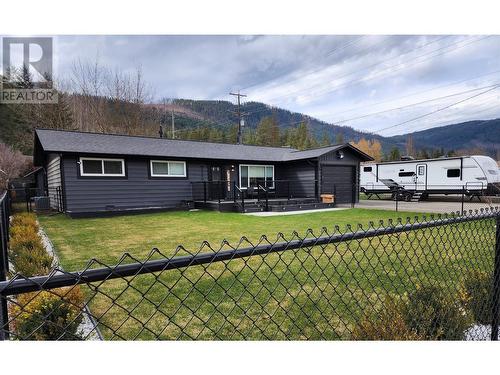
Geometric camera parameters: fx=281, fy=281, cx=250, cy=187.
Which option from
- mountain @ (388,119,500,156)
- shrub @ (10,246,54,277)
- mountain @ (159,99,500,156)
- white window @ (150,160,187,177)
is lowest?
shrub @ (10,246,54,277)

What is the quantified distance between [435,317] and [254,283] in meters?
A: 2.07

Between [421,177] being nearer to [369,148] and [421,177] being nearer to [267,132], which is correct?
[267,132]

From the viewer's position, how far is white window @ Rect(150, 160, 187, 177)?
41.5ft

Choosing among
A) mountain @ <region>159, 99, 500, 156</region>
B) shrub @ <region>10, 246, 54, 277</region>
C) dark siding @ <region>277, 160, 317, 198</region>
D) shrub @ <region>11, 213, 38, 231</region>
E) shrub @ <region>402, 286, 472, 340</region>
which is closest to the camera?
shrub @ <region>402, 286, 472, 340</region>

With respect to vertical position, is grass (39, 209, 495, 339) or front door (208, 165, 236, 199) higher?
front door (208, 165, 236, 199)

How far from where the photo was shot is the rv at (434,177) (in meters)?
15.7

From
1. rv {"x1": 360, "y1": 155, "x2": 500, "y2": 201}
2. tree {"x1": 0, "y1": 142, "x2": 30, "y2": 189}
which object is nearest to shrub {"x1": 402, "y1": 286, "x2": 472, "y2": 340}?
rv {"x1": 360, "y1": 155, "x2": 500, "y2": 201}

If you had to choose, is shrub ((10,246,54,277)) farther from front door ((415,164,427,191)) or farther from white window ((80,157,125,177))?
front door ((415,164,427,191))

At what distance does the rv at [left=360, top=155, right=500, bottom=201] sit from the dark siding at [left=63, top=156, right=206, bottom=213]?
35.5 ft

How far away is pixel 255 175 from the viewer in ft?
51.3

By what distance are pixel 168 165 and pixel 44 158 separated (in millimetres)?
6920

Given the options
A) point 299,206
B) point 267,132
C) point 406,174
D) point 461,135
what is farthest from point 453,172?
point 461,135
